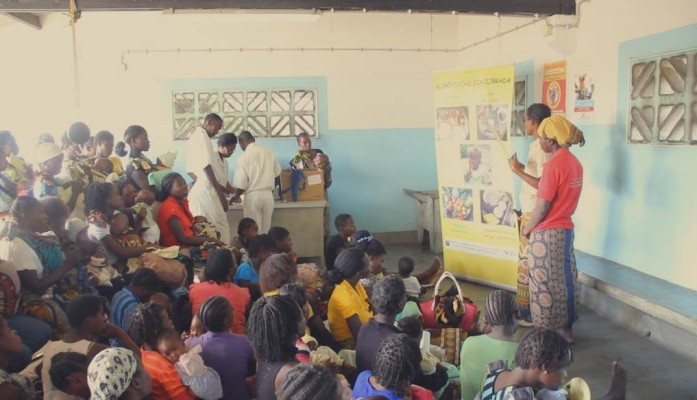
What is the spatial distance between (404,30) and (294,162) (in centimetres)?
238

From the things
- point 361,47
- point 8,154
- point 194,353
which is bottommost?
point 194,353

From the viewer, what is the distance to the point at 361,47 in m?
8.20

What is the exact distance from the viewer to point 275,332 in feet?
7.21

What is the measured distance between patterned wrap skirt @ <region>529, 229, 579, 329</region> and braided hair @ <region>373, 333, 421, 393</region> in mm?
2260

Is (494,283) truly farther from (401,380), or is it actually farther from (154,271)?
(401,380)

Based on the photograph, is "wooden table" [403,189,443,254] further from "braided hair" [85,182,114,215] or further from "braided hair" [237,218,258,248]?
"braided hair" [85,182,114,215]

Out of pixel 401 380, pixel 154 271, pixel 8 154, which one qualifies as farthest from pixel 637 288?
pixel 8 154

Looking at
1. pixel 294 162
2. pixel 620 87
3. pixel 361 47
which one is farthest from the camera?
pixel 361 47

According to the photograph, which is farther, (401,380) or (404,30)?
(404,30)

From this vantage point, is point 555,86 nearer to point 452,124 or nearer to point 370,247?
point 452,124

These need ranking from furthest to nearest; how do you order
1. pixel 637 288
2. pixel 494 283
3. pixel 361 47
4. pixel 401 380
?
pixel 361 47 < pixel 494 283 < pixel 637 288 < pixel 401 380

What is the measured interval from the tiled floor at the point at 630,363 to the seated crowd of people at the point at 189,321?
118cm

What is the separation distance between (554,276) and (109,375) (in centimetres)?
305

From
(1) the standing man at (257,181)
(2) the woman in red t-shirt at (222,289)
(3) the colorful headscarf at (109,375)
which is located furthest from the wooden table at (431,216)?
(3) the colorful headscarf at (109,375)
